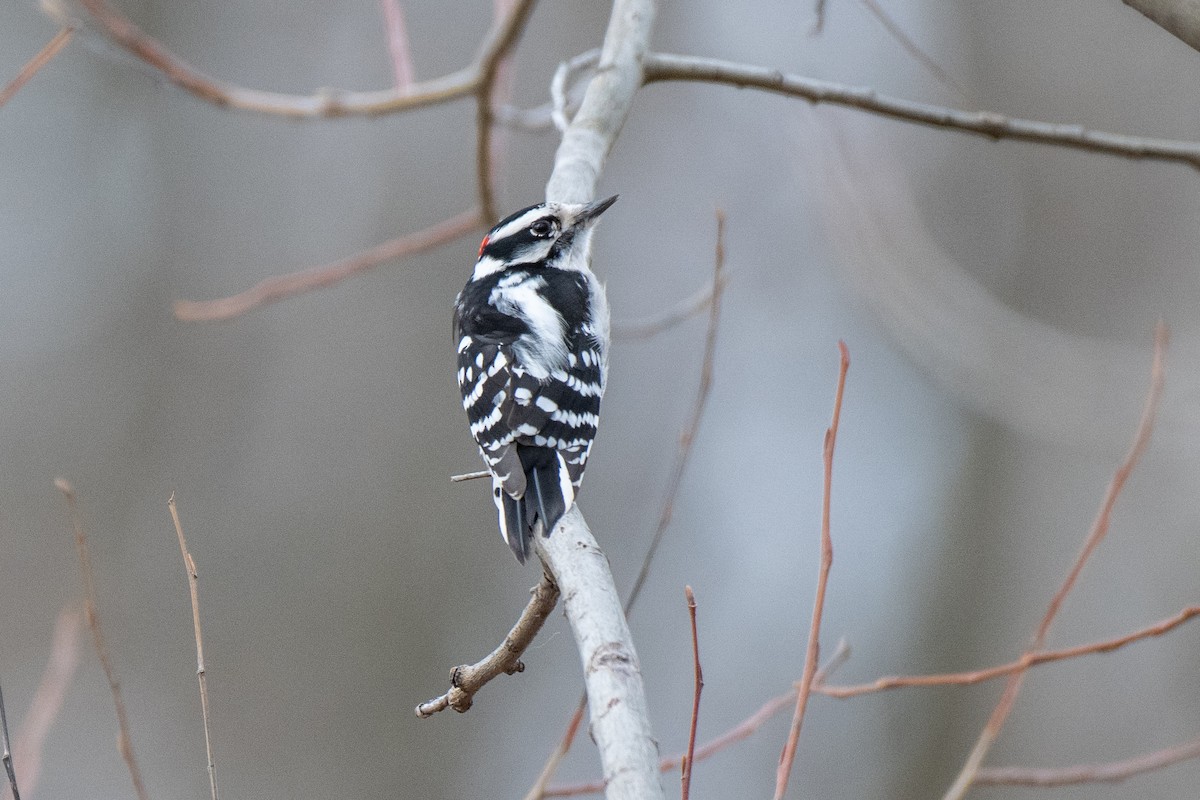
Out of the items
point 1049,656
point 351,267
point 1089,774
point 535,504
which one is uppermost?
point 351,267

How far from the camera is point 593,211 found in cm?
334

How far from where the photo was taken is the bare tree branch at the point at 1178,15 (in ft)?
5.87

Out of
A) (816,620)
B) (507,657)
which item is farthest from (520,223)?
(816,620)

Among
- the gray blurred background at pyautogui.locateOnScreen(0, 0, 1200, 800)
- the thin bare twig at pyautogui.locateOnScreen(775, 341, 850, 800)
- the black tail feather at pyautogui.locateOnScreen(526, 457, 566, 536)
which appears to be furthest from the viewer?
the gray blurred background at pyautogui.locateOnScreen(0, 0, 1200, 800)

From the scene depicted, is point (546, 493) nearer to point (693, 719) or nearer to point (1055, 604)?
point (693, 719)

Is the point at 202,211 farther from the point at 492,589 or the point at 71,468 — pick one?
the point at 492,589

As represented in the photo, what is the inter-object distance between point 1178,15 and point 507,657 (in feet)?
5.20

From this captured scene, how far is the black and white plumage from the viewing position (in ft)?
8.07

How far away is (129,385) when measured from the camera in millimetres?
7410

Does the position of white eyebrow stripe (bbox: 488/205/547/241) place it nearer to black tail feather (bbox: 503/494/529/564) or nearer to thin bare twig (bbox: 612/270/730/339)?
thin bare twig (bbox: 612/270/730/339)

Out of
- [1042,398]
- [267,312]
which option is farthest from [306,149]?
[1042,398]

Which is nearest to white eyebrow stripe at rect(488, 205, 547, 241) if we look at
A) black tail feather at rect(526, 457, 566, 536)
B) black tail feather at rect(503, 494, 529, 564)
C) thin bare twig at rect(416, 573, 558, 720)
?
black tail feather at rect(526, 457, 566, 536)

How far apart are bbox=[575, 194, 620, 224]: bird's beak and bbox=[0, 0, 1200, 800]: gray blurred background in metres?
2.60

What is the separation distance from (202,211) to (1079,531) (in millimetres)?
6595
